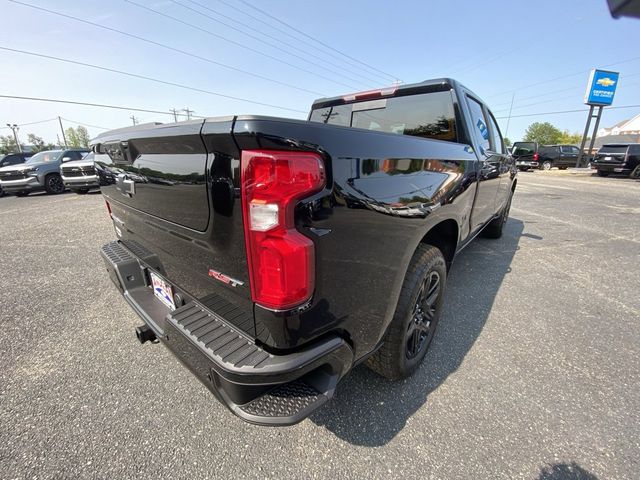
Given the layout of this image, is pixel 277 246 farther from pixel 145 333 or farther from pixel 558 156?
pixel 558 156

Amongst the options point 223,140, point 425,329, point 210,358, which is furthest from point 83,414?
point 425,329

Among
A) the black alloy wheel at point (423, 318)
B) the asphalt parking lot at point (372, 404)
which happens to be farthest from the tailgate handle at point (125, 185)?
the black alloy wheel at point (423, 318)

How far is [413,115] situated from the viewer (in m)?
2.65

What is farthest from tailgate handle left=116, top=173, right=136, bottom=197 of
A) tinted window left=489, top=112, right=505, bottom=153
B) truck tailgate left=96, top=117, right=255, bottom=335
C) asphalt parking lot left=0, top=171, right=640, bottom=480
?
tinted window left=489, top=112, right=505, bottom=153

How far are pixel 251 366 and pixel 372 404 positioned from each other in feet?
3.54

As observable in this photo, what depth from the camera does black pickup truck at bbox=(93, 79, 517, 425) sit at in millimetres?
1065

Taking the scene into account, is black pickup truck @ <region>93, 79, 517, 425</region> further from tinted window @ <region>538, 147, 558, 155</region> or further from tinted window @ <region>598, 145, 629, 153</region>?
tinted window @ <region>538, 147, 558, 155</region>

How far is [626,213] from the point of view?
25.2 ft

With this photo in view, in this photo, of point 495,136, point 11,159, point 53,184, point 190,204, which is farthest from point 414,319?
point 11,159

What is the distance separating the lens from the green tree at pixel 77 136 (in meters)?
87.8

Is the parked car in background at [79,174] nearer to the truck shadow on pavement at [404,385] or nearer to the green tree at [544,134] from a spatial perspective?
the truck shadow on pavement at [404,385]

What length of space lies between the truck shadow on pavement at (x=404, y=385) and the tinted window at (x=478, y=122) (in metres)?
1.60

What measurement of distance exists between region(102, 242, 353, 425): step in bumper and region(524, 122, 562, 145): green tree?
92.4 metres

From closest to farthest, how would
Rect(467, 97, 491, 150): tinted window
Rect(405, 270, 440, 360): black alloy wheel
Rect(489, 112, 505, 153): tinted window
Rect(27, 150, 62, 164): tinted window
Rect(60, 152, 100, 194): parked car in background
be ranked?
Rect(405, 270, 440, 360): black alloy wheel
Rect(467, 97, 491, 150): tinted window
Rect(489, 112, 505, 153): tinted window
Rect(60, 152, 100, 194): parked car in background
Rect(27, 150, 62, 164): tinted window
